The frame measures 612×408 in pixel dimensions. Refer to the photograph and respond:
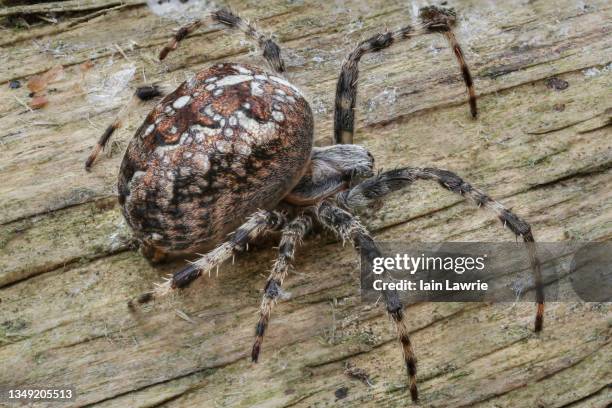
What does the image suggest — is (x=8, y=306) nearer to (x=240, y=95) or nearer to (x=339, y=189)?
(x=240, y=95)

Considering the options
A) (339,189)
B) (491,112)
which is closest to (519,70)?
(491,112)

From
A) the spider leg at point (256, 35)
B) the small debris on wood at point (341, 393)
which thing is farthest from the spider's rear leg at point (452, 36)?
the small debris on wood at point (341, 393)

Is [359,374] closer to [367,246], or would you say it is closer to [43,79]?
[367,246]

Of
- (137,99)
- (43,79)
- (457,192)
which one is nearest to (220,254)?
(137,99)

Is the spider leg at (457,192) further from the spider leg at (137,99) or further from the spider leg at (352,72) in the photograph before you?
the spider leg at (137,99)

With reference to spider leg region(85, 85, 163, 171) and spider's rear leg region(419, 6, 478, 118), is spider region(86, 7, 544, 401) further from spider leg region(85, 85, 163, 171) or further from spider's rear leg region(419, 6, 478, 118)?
spider's rear leg region(419, 6, 478, 118)
